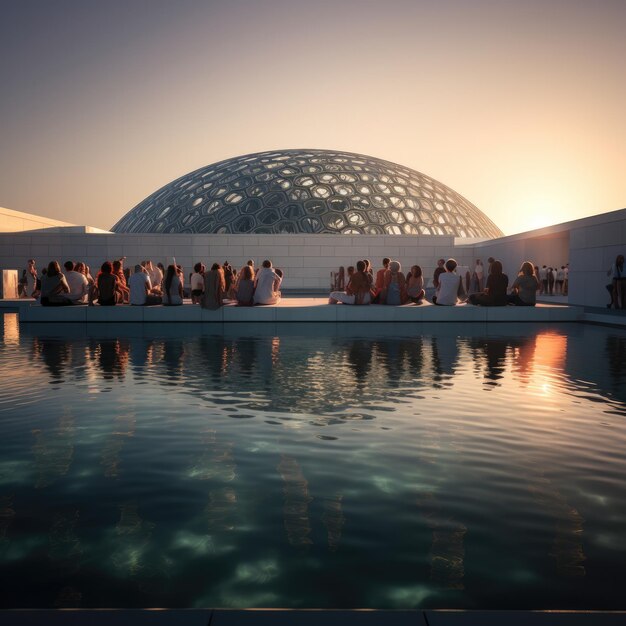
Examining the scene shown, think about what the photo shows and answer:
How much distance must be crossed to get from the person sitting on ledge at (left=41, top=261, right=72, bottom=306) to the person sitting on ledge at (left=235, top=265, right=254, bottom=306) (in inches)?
169

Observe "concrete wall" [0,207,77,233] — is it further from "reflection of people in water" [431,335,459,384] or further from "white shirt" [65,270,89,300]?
"reflection of people in water" [431,335,459,384]

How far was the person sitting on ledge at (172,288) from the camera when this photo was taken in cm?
1720

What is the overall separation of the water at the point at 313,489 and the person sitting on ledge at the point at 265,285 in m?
9.22

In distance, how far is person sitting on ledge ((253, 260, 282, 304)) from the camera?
57.8ft

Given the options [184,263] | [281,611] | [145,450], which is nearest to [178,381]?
[145,450]

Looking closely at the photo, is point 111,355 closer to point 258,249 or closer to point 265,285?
point 265,285

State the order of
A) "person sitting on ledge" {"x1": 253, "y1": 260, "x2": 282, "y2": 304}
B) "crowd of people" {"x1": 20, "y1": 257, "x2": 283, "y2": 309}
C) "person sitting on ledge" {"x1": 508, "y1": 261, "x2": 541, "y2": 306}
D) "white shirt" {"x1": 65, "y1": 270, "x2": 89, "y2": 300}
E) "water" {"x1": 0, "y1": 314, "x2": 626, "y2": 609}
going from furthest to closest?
"person sitting on ledge" {"x1": 253, "y1": 260, "x2": 282, "y2": 304} → "white shirt" {"x1": 65, "y1": 270, "x2": 89, "y2": 300} → "person sitting on ledge" {"x1": 508, "y1": 261, "x2": 541, "y2": 306} → "crowd of people" {"x1": 20, "y1": 257, "x2": 283, "y2": 309} → "water" {"x1": 0, "y1": 314, "x2": 626, "y2": 609}

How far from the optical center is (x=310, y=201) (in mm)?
45125

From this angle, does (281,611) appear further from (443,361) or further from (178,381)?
(443,361)

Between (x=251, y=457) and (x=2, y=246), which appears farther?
(x=2, y=246)

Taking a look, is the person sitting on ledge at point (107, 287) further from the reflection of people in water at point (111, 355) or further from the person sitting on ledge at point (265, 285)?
the reflection of people in water at point (111, 355)

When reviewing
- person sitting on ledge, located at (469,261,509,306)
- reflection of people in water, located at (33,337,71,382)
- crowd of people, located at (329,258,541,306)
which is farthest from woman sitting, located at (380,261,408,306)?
reflection of people in water, located at (33,337,71,382)

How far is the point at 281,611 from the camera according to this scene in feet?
7.84

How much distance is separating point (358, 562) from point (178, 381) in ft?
16.6
